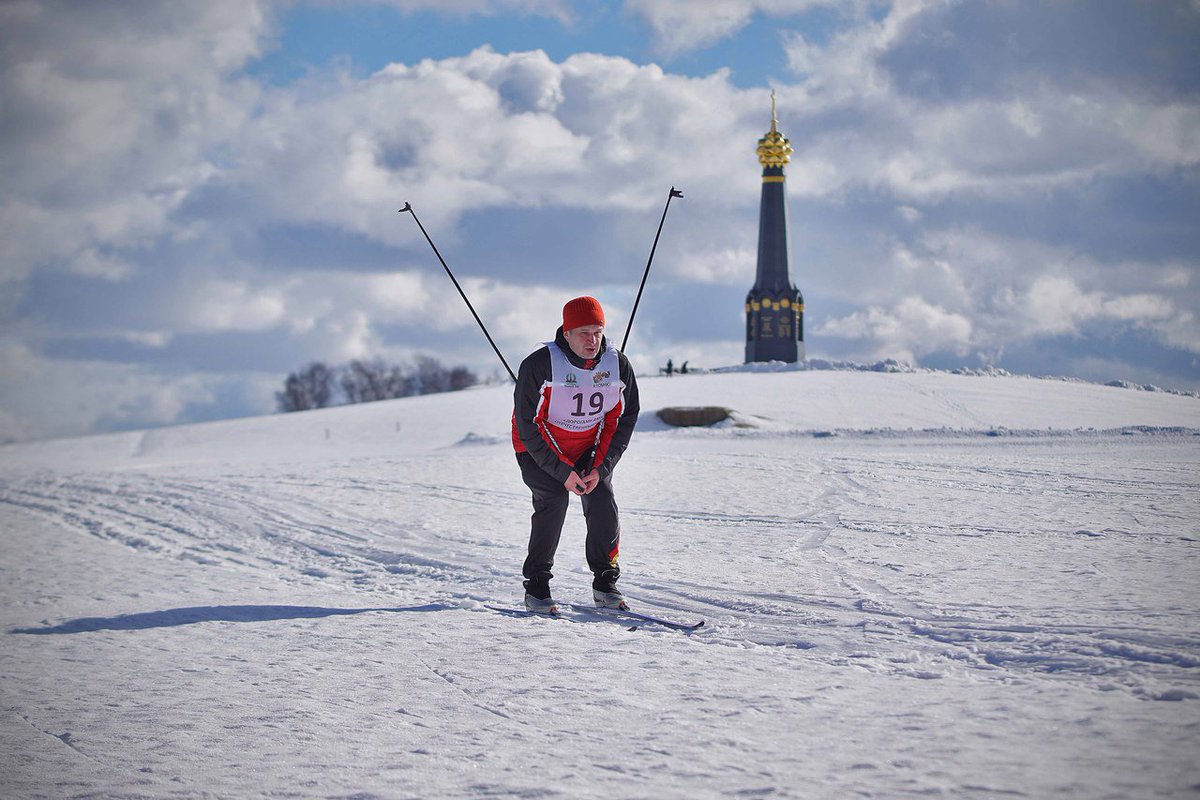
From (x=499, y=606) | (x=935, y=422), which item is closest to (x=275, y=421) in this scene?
(x=935, y=422)

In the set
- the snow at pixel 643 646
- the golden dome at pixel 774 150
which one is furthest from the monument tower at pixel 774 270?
the snow at pixel 643 646

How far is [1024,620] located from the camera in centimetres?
505

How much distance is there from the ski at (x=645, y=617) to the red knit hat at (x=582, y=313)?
A: 1699 mm

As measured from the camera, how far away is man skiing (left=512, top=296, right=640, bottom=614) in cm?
586

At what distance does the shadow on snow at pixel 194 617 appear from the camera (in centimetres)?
607

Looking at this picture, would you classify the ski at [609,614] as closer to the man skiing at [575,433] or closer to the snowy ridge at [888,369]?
the man skiing at [575,433]

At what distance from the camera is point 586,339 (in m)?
5.81

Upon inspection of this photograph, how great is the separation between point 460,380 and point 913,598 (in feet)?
216

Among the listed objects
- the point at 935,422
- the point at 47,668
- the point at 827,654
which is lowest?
the point at 47,668

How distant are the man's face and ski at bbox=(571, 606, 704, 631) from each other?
1.52 meters

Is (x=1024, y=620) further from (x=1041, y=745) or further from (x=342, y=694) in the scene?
(x=342, y=694)

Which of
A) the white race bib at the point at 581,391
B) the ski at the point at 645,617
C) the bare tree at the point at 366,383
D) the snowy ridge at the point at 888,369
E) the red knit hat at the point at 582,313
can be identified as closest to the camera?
the ski at the point at 645,617

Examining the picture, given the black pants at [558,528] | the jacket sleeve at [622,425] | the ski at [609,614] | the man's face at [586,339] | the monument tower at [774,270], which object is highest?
the monument tower at [774,270]

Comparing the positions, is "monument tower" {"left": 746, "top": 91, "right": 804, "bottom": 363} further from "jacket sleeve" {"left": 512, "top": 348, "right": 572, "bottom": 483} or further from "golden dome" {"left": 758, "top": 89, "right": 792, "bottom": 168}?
"jacket sleeve" {"left": 512, "top": 348, "right": 572, "bottom": 483}
